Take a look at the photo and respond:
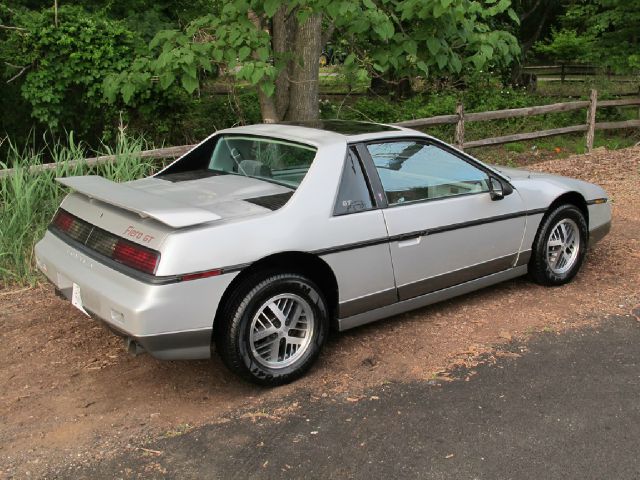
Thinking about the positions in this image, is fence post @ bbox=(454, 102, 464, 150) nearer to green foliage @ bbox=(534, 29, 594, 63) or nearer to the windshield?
the windshield

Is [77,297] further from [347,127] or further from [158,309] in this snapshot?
[347,127]

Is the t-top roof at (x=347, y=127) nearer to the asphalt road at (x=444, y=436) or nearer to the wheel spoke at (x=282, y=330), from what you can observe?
the wheel spoke at (x=282, y=330)

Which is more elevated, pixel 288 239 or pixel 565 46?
pixel 565 46

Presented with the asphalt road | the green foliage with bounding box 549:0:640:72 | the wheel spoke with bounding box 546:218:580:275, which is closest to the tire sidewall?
the asphalt road

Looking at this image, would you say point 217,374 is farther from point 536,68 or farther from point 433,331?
point 536,68

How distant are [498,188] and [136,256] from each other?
2709mm

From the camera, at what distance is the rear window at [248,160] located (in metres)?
4.32

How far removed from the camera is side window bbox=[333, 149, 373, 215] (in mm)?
4082

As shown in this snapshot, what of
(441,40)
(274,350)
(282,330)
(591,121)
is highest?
(441,40)

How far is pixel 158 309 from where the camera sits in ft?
10.9

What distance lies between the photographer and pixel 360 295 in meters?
4.17

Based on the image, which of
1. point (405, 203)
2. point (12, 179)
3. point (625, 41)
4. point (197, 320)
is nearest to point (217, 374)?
point (197, 320)

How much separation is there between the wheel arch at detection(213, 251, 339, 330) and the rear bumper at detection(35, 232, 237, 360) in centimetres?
10

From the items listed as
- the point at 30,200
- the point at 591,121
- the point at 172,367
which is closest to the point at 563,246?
the point at 172,367
